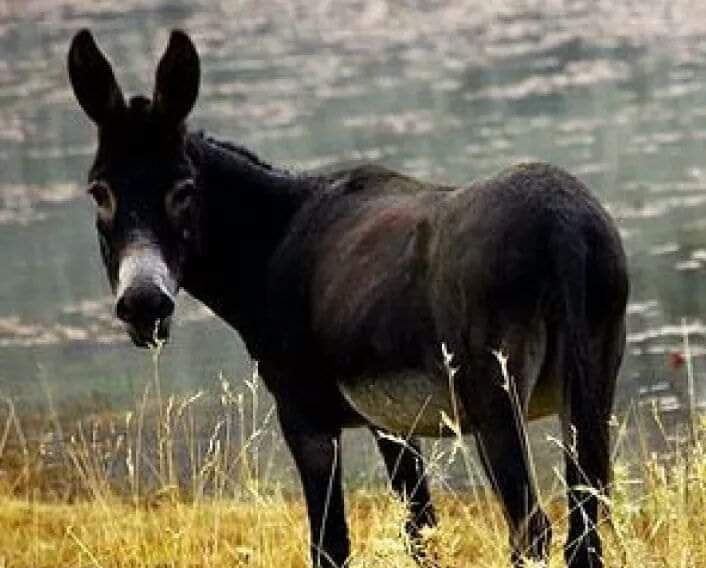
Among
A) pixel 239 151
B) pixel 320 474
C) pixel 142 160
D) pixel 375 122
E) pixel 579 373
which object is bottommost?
pixel 375 122

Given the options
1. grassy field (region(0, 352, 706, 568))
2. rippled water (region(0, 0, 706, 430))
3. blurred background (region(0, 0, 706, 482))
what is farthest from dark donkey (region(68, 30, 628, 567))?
rippled water (region(0, 0, 706, 430))

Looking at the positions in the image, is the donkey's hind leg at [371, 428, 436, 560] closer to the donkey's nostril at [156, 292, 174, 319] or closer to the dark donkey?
the dark donkey

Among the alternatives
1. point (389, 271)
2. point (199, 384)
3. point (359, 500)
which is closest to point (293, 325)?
point (389, 271)

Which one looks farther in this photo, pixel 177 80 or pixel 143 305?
pixel 177 80

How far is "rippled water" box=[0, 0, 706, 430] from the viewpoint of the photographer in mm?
16750

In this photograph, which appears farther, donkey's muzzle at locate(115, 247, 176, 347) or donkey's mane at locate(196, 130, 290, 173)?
donkey's mane at locate(196, 130, 290, 173)

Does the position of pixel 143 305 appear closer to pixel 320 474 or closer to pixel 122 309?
pixel 122 309

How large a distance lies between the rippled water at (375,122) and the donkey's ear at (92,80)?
20.0ft

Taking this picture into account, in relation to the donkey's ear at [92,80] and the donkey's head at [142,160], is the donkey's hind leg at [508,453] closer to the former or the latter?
the donkey's head at [142,160]

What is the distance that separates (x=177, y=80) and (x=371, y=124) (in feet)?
73.6

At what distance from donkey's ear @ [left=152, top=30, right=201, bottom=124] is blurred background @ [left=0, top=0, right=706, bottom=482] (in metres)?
3.45

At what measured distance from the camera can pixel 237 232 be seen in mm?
7406

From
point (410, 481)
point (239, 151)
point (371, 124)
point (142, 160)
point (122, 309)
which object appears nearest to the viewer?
point (122, 309)

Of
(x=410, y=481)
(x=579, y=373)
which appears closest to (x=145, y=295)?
(x=579, y=373)
